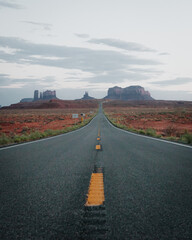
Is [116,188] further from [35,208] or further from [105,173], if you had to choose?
[35,208]

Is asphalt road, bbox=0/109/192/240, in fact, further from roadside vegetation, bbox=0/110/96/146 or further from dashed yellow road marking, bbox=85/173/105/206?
roadside vegetation, bbox=0/110/96/146

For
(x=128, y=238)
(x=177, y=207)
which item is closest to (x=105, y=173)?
(x=177, y=207)

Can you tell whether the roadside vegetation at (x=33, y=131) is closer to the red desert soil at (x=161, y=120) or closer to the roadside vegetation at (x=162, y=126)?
the roadside vegetation at (x=162, y=126)

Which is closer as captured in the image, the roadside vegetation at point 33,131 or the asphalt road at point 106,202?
the asphalt road at point 106,202

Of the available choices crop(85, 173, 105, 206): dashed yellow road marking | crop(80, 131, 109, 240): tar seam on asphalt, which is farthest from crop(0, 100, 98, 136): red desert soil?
crop(80, 131, 109, 240): tar seam on asphalt

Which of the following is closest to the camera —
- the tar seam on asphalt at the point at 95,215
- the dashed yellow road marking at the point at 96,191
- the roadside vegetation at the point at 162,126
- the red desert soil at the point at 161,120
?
the tar seam on asphalt at the point at 95,215

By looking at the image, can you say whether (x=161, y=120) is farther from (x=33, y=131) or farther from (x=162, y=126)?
(x=33, y=131)

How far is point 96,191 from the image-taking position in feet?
8.52

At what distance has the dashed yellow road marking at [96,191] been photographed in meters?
2.23

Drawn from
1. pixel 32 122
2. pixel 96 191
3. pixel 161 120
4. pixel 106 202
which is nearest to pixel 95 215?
pixel 106 202

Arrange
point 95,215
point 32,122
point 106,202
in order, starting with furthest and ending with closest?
point 32,122 → point 106,202 → point 95,215

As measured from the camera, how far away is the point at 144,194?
247 cm

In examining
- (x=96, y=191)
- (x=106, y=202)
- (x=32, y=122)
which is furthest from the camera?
(x=32, y=122)

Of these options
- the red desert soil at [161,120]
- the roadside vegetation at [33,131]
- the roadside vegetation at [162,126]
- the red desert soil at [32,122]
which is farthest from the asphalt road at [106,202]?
the red desert soil at [32,122]
